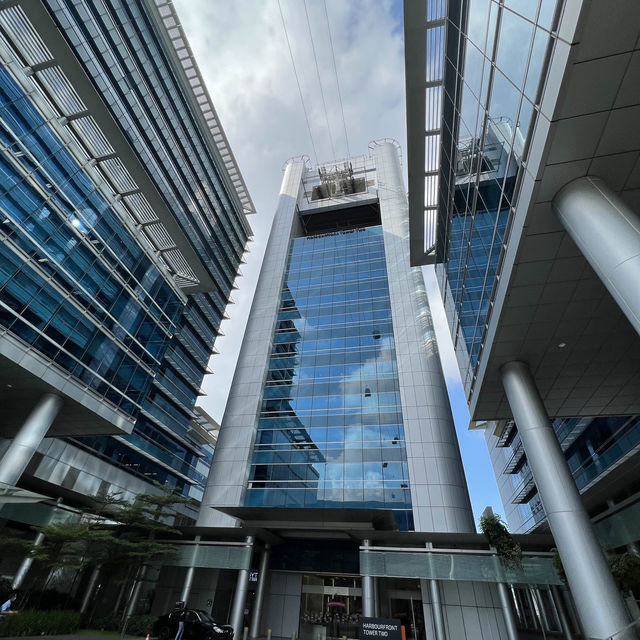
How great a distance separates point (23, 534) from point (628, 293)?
34.6 meters

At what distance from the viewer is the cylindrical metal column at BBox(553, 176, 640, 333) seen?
6.79 m

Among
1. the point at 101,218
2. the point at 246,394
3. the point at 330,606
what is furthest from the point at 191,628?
the point at 101,218

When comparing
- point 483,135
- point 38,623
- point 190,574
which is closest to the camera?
point 483,135

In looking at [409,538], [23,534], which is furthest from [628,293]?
[23,534]

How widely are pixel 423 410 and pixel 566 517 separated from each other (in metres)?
17.5

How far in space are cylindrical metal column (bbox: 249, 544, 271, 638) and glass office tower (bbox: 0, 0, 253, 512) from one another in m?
12.8

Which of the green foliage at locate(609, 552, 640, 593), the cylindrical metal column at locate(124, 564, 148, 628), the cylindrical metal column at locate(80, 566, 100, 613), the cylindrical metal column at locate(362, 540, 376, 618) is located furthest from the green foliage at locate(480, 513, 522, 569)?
the cylindrical metal column at locate(80, 566, 100, 613)

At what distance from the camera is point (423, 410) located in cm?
2858

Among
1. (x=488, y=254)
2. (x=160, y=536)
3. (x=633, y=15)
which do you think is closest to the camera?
(x=633, y=15)

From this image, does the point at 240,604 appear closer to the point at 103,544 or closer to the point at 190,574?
the point at 190,574

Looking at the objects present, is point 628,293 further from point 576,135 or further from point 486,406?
point 486,406

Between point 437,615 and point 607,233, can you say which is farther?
point 437,615

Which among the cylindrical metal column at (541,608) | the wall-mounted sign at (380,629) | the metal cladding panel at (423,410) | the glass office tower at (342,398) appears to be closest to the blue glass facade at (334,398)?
the glass office tower at (342,398)

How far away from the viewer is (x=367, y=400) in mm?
30719
